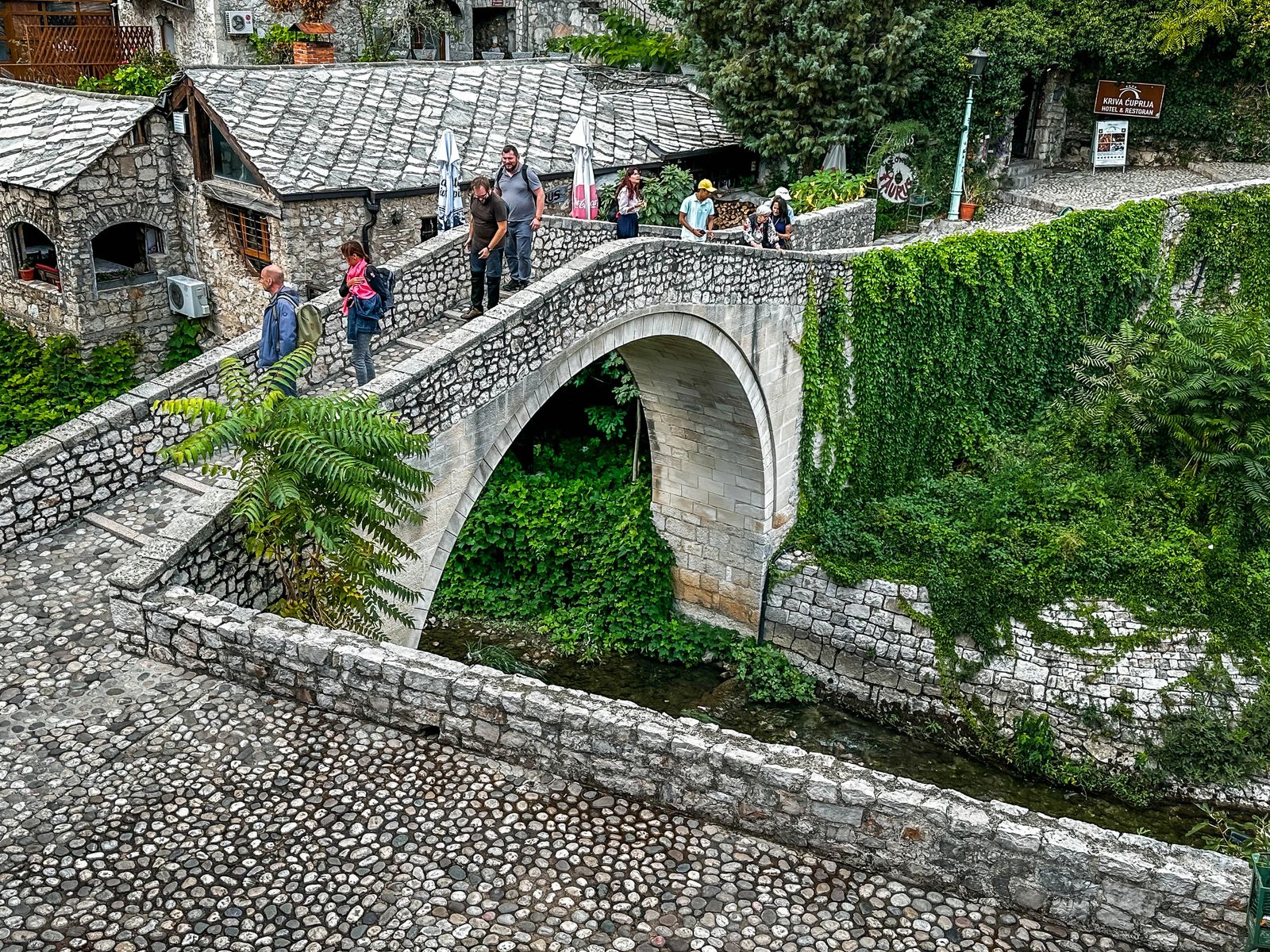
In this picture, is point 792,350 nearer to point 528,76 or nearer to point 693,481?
point 693,481

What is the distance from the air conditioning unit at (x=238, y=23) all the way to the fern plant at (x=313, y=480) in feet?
44.1

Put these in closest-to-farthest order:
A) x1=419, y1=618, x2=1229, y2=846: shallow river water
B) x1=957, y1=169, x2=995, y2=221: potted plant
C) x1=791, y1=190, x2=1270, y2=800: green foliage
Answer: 1. x1=419, y1=618, x2=1229, y2=846: shallow river water
2. x1=791, y1=190, x2=1270, y2=800: green foliage
3. x1=957, y1=169, x2=995, y2=221: potted plant

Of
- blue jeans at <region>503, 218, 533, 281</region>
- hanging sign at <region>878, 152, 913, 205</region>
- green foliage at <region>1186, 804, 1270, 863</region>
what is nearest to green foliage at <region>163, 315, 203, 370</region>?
blue jeans at <region>503, 218, 533, 281</region>

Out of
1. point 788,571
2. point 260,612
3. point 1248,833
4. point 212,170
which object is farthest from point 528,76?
point 1248,833

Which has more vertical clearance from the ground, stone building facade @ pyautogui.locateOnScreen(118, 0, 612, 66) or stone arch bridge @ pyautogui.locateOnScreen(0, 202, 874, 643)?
stone building facade @ pyautogui.locateOnScreen(118, 0, 612, 66)

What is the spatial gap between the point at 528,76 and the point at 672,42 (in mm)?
3667

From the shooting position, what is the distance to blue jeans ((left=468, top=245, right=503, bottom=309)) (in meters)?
10.1

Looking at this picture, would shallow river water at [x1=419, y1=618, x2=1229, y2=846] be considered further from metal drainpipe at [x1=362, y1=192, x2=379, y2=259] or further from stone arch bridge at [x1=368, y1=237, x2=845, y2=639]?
metal drainpipe at [x1=362, y1=192, x2=379, y2=259]

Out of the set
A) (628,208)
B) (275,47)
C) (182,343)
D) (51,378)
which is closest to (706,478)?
(628,208)

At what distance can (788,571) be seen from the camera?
563 inches

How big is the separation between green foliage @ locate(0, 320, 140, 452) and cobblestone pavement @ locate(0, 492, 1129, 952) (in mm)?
8420

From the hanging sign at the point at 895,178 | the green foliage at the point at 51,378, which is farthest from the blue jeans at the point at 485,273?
the hanging sign at the point at 895,178

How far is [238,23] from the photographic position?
18.5 m

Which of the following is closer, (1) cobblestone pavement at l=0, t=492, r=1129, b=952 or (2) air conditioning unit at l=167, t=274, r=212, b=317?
(1) cobblestone pavement at l=0, t=492, r=1129, b=952
